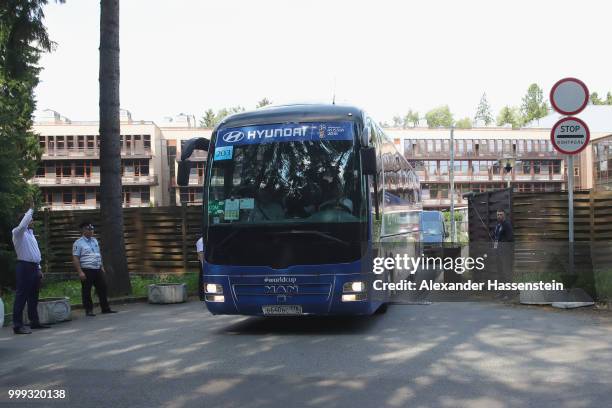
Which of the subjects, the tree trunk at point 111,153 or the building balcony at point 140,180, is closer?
the tree trunk at point 111,153

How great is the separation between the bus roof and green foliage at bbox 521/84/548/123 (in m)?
113

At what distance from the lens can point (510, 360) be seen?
717 centimetres

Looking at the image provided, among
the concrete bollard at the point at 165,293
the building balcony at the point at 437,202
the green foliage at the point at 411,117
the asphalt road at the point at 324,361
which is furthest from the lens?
the green foliage at the point at 411,117

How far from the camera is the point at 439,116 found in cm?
11756

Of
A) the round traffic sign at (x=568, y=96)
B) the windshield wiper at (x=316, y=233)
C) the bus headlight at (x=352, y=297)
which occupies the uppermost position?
the round traffic sign at (x=568, y=96)

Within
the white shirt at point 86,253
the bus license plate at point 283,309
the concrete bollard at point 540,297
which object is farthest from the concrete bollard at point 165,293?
the concrete bollard at point 540,297

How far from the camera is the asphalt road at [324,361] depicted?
5670mm

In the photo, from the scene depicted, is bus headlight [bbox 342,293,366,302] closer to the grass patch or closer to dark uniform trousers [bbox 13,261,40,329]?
dark uniform trousers [bbox 13,261,40,329]

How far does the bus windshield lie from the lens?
909 cm

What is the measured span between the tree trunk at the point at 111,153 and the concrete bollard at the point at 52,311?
3457 mm

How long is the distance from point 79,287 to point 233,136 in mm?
9797

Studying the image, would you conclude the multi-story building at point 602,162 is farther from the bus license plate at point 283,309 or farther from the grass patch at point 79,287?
the bus license plate at point 283,309

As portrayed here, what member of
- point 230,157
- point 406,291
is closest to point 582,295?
point 406,291

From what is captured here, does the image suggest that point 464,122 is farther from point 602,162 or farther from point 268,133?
point 268,133
